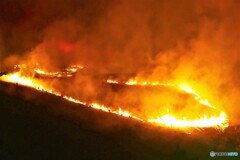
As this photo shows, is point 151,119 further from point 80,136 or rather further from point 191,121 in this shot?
point 80,136

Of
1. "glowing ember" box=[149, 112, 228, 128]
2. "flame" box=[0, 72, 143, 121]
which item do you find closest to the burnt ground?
"flame" box=[0, 72, 143, 121]

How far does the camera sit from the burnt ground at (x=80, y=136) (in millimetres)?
7094

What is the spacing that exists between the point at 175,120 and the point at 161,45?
155 inches

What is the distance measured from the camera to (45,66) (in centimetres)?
975

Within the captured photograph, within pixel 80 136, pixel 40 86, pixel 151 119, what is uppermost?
pixel 40 86

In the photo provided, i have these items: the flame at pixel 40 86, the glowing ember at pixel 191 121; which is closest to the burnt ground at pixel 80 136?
the flame at pixel 40 86

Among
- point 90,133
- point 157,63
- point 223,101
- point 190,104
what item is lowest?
point 90,133

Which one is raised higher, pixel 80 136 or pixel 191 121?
pixel 191 121

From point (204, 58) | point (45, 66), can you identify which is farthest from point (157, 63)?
point (45, 66)

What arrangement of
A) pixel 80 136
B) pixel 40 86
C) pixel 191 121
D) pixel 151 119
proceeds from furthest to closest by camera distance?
pixel 40 86, pixel 191 121, pixel 151 119, pixel 80 136

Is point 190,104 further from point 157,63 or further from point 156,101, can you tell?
point 157,63

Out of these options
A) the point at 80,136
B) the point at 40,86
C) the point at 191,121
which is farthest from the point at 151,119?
the point at 40,86

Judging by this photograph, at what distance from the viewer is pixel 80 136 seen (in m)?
7.21

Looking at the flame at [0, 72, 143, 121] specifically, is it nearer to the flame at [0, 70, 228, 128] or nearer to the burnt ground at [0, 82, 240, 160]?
the flame at [0, 70, 228, 128]
